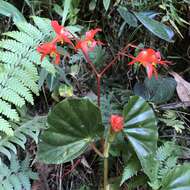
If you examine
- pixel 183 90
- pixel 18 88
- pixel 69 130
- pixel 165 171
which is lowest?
pixel 165 171

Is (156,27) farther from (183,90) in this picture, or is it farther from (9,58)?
(9,58)

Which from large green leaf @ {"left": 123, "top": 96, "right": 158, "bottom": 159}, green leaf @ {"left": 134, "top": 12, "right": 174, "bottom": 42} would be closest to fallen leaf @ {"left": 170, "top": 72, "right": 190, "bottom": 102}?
green leaf @ {"left": 134, "top": 12, "right": 174, "bottom": 42}

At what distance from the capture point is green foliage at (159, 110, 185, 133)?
1725mm

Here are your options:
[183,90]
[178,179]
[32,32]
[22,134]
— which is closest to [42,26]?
[32,32]

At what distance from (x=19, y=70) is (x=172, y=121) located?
2.02ft

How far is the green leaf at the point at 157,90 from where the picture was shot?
69.8 inches

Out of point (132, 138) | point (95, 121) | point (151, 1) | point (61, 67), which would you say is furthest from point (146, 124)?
point (151, 1)

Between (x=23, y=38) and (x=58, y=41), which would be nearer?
(x=58, y=41)

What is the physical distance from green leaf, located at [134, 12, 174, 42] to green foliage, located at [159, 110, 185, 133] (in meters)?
0.29

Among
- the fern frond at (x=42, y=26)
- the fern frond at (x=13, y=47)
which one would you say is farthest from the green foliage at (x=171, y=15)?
the fern frond at (x=13, y=47)

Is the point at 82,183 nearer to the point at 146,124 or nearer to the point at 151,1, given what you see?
the point at 146,124

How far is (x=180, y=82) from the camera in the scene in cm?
191

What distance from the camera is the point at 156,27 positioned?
5.93 ft

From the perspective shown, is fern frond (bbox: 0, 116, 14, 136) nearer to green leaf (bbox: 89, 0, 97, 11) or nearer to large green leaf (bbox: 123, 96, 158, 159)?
large green leaf (bbox: 123, 96, 158, 159)
